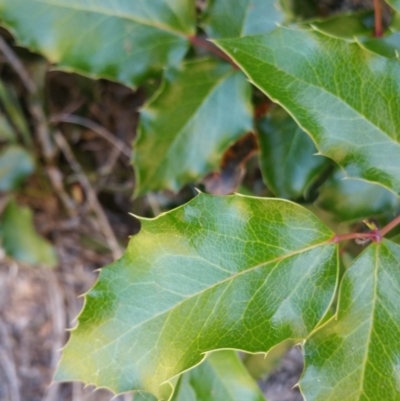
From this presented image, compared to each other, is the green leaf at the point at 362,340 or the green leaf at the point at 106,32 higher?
the green leaf at the point at 106,32

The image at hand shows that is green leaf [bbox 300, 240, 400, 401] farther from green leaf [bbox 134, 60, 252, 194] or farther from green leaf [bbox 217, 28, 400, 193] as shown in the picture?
green leaf [bbox 134, 60, 252, 194]

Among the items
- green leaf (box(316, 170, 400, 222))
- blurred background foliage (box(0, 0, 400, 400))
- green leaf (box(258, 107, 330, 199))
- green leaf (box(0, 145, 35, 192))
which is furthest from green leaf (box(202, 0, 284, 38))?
green leaf (box(0, 145, 35, 192))

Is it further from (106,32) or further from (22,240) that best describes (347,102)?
(22,240)

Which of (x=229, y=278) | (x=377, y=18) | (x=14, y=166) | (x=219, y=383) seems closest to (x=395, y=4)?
(x=377, y=18)

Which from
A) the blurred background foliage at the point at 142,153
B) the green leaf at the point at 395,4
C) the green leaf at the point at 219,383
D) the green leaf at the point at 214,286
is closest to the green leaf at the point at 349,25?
the blurred background foliage at the point at 142,153

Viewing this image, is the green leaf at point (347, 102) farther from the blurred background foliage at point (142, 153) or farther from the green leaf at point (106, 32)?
the green leaf at point (106, 32)

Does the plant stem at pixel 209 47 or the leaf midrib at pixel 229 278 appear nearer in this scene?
the leaf midrib at pixel 229 278

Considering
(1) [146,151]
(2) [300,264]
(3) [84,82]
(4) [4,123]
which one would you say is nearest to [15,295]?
(4) [4,123]
